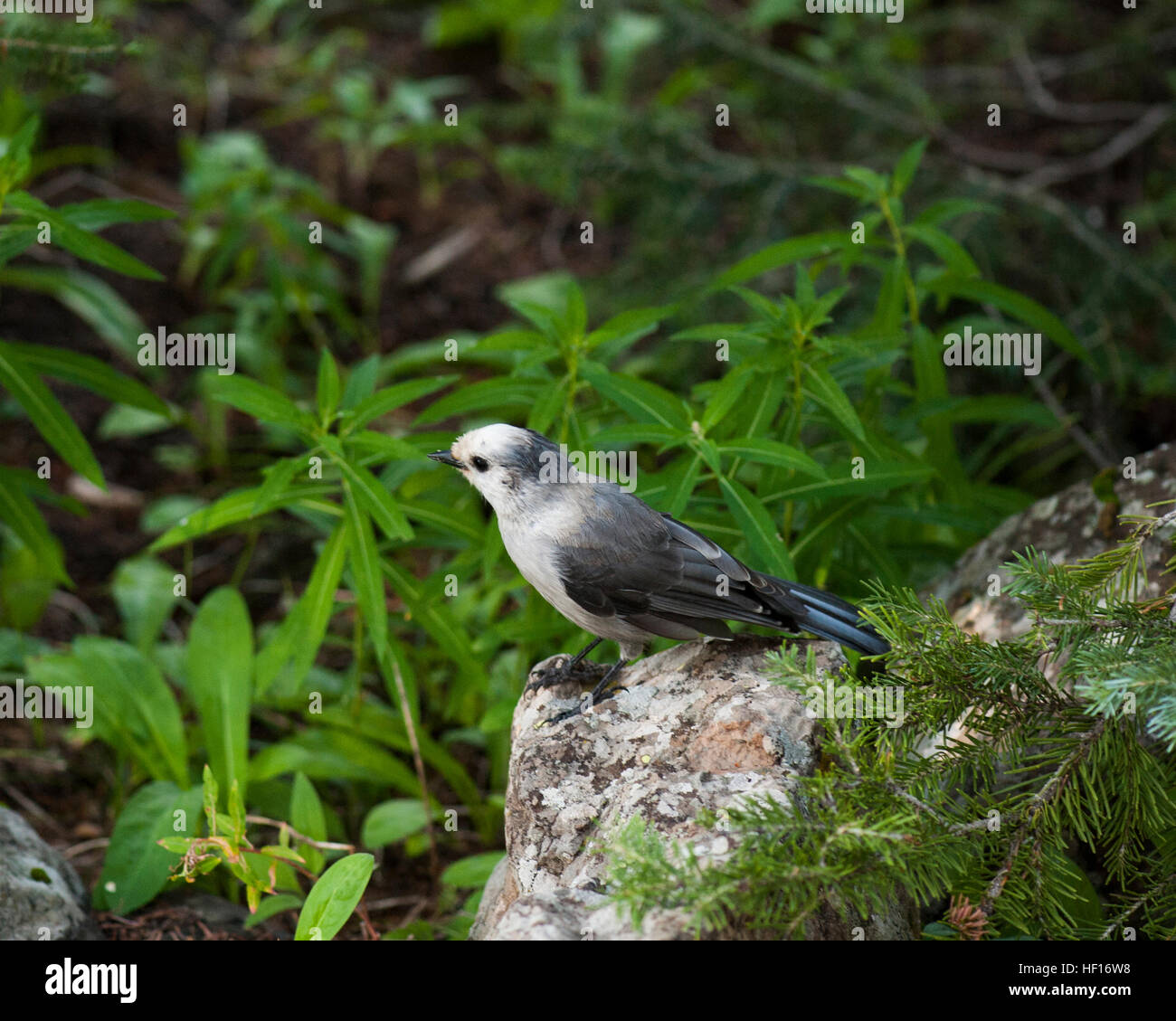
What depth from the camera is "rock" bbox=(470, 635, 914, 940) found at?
8.45ft

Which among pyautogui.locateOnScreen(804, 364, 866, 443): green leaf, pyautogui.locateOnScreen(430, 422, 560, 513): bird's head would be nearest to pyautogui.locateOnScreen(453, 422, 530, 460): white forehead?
pyautogui.locateOnScreen(430, 422, 560, 513): bird's head

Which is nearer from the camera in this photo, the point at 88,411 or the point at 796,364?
the point at 796,364

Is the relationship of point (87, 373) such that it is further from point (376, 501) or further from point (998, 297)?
point (998, 297)

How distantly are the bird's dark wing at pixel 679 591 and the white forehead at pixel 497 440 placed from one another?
31cm

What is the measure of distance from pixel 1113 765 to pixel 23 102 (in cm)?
687

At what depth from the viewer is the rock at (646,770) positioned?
2576mm

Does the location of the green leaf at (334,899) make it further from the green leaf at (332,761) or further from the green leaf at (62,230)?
the green leaf at (62,230)

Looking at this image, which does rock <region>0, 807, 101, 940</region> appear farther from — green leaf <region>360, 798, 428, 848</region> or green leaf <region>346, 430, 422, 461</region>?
green leaf <region>346, 430, 422, 461</region>

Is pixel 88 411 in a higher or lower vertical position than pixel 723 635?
higher

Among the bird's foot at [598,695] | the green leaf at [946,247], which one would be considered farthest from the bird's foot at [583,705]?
the green leaf at [946,247]

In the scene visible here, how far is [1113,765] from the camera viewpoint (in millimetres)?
2479

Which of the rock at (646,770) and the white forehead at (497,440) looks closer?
the rock at (646,770)
